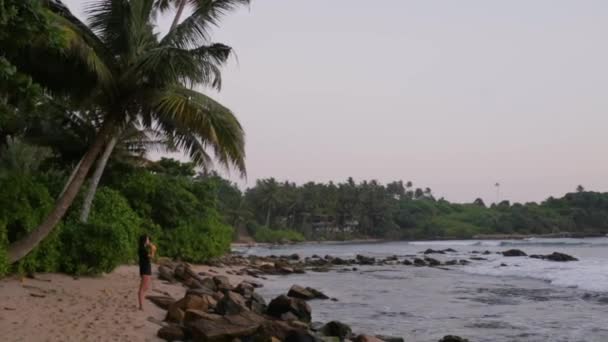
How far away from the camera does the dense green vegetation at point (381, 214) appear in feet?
313

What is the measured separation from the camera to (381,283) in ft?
81.4

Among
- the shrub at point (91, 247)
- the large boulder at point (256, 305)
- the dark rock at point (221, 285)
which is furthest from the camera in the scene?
the dark rock at point (221, 285)

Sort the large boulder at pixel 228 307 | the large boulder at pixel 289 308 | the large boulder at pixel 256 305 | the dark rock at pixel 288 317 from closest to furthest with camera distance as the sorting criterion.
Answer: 1. the large boulder at pixel 228 307
2. the dark rock at pixel 288 317
3. the large boulder at pixel 289 308
4. the large boulder at pixel 256 305

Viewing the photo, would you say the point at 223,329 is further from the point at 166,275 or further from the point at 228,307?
the point at 166,275

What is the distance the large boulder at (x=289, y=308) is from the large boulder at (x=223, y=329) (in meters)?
3.12

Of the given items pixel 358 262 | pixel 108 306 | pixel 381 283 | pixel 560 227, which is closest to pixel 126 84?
pixel 108 306

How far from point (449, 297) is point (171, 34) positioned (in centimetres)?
1322

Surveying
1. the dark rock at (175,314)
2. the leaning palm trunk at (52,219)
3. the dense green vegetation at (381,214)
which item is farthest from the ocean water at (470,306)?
the dense green vegetation at (381,214)

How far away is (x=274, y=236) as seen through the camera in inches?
3583

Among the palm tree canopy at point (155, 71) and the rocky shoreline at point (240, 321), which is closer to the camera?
the rocky shoreline at point (240, 321)

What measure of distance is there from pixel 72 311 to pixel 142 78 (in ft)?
15.3

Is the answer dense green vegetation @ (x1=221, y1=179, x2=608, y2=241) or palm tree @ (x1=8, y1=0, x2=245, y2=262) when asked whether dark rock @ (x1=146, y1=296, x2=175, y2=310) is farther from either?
dense green vegetation @ (x1=221, y1=179, x2=608, y2=241)

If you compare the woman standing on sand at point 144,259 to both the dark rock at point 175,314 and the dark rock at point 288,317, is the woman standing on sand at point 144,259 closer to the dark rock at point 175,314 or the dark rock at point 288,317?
the dark rock at point 175,314

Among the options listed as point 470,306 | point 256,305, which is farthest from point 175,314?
point 470,306
